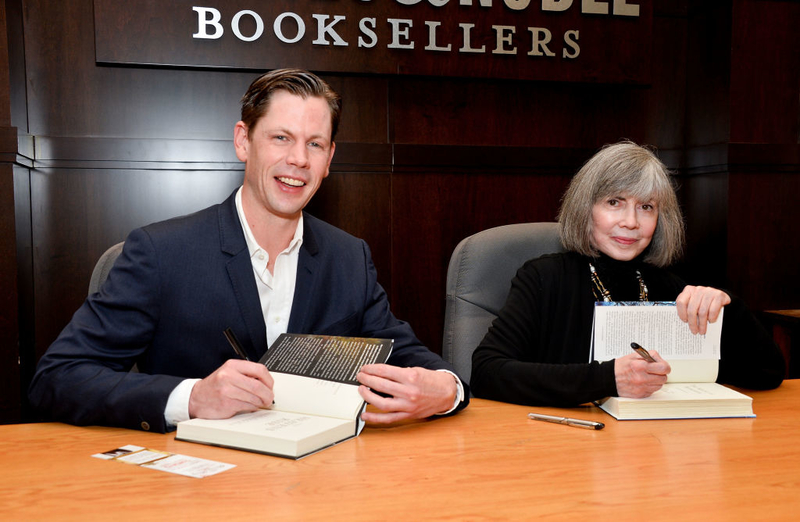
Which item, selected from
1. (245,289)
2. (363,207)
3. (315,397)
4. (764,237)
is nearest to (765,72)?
(764,237)

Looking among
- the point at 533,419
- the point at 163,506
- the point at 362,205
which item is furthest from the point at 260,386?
the point at 362,205

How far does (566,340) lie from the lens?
1.93m

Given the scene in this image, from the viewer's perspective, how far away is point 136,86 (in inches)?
109

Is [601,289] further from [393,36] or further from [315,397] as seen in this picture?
[393,36]

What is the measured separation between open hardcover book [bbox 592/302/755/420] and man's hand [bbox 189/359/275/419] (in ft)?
2.38

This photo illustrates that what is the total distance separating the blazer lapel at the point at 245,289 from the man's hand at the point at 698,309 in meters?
0.97

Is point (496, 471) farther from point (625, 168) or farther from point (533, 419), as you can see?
point (625, 168)

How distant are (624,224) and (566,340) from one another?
0.36 meters

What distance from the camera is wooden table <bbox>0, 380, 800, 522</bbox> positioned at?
0.96 meters

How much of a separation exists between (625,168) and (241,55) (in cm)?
160

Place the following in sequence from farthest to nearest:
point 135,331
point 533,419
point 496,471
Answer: point 135,331, point 533,419, point 496,471

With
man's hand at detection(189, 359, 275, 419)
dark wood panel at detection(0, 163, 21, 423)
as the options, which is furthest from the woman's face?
dark wood panel at detection(0, 163, 21, 423)

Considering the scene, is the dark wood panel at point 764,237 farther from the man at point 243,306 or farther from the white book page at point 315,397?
the white book page at point 315,397

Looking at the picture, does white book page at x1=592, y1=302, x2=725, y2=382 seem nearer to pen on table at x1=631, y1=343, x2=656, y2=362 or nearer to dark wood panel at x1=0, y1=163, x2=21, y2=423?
pen on table at x1=631, y1=343, x2=656, y2=362
